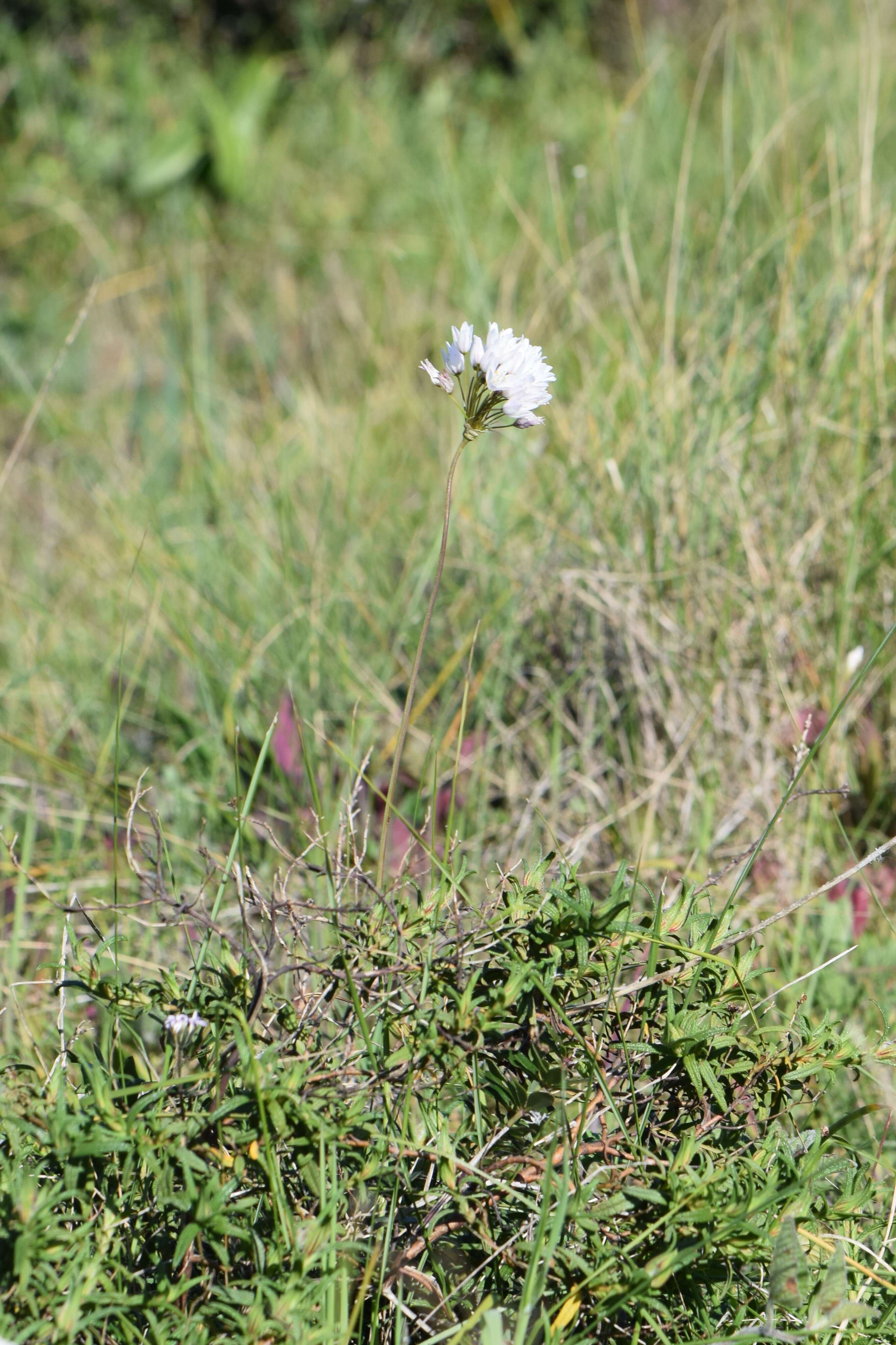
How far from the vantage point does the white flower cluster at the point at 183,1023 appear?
0.90 metres

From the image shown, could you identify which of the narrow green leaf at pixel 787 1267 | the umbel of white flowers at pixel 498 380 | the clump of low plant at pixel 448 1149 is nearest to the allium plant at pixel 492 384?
the umbel of white flowers at pixel 498 380

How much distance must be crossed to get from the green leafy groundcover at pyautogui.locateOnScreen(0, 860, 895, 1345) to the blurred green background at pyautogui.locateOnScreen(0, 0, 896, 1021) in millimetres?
174

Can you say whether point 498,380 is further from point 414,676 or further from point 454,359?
point 414,676

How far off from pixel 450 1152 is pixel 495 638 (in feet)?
4.02

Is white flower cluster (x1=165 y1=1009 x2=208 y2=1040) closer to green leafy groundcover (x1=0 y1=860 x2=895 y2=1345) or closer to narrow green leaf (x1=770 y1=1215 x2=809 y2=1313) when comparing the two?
green leafy groundcover (x1=0 y1=860 x2=895 y2=1345)

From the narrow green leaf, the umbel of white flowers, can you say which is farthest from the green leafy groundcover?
the umbel of white flowers

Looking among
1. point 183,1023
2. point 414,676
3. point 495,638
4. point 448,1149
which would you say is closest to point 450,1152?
point 448,1149

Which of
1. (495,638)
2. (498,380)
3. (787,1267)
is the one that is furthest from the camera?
(495,638)

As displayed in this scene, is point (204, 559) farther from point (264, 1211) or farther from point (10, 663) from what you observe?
point (264, 1211)

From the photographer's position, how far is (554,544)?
207 centimetres

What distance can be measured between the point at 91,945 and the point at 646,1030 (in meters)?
1.07

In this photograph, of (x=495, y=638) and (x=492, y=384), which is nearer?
(x=492, y=384)

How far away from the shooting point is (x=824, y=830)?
1733mm

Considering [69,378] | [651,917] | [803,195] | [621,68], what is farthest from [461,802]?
[621,68]
